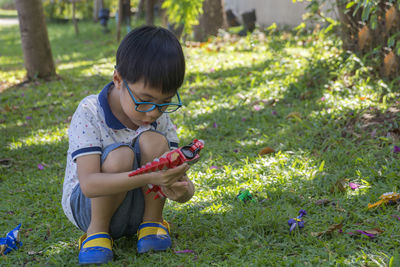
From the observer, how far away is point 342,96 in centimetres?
412

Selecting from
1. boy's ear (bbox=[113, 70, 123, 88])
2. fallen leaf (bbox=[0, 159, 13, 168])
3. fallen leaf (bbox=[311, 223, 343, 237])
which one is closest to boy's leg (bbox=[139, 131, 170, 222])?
boy's ear (bbox=[113, 70, 123, 88])

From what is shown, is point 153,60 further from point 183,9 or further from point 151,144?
point 183,9

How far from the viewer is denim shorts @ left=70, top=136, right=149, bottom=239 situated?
201 centimetres

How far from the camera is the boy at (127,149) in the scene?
1.82 meters

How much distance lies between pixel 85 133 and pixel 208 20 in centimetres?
683

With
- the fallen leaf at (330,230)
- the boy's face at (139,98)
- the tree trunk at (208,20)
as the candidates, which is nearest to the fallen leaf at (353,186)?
the fallen leaf at (330,230)

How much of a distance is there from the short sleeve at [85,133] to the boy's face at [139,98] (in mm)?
149

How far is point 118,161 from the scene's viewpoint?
6.15ft

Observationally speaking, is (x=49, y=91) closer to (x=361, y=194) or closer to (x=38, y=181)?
(x=38, y=181)

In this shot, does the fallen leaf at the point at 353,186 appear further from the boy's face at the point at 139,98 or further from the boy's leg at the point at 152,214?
the boy's face at the point at 139,98

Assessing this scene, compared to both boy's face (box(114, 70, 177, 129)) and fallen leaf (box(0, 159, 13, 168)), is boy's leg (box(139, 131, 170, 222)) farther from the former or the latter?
fallen leaf (box(0, 159, 13, 168))

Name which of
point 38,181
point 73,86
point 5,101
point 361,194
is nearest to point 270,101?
point 361,194

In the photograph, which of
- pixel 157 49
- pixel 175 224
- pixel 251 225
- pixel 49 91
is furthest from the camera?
pixel 49 91

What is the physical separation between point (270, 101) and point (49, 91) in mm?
2807
